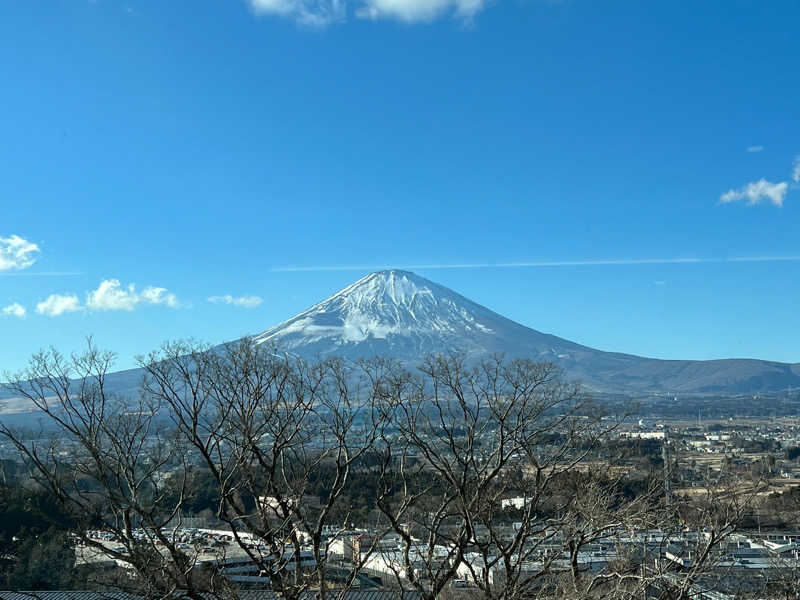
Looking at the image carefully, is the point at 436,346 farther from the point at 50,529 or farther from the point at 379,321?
the point at 50,529

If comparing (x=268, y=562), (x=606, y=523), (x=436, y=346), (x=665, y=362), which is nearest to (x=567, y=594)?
(x=606, y=523)

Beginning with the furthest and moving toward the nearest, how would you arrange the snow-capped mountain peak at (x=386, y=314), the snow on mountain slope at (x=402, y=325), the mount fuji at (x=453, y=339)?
the snow-capped mountain peak at (x=386, y=314)
the mount fuji at (x=453, y=339)
the snow on mountain slope at (x=402, y=325)

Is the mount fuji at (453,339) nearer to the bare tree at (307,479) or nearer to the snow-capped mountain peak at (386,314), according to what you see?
the snow-capped mountain peak at (386,314)

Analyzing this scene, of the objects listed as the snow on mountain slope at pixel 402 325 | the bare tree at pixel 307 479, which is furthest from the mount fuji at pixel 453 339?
the bare tree at pixel 307 479

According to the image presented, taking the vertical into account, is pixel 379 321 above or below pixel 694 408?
above

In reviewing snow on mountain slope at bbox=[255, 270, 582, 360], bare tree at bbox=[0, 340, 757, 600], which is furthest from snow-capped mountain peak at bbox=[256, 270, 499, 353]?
bare tree at bbox=[0, 340, 757, 600]

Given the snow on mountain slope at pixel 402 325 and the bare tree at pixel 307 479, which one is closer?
the bare tree at pixel 307 479

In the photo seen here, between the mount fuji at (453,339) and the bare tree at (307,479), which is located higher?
the mount fuji at (453,339)

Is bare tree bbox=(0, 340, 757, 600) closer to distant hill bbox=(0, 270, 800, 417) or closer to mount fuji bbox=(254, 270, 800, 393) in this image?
distant hill bbox=(0, 270, 800, 417)
